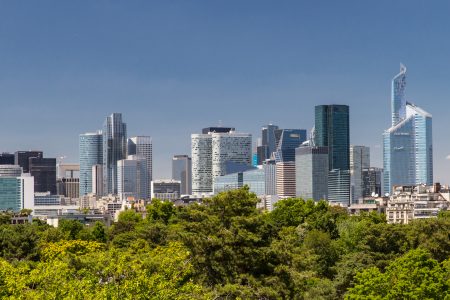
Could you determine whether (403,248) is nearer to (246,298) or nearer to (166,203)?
(246,298)

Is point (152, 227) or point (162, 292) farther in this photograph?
point (152, 227)

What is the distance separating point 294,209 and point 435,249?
106 ft

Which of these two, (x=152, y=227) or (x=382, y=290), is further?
(x=152, y=227)

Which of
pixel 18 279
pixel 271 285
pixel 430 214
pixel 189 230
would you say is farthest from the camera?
pixel 430 214

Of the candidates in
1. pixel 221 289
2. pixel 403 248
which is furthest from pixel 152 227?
pixel 221 289

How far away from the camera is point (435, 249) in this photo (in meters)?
49.8

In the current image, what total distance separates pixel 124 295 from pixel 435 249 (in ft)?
106

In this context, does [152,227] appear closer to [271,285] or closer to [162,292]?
[271,285]

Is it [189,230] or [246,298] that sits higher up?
[189,230]

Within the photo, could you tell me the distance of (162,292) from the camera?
22.1 metres

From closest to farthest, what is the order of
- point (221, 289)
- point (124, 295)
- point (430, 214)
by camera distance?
point (124, 295) < point (221, 289) < point (430, 214)

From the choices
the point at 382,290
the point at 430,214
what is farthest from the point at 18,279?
the point at 430,214

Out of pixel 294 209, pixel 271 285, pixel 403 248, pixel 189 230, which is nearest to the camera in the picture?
pixel 271 285

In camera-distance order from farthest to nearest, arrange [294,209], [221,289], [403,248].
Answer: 1. [294,209]
2. [403,248]
3. [221,289]
